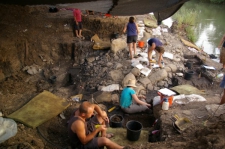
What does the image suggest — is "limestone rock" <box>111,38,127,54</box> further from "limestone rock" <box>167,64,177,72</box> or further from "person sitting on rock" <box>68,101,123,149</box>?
"person sitting on rock" <box>68,101,123,149</box>

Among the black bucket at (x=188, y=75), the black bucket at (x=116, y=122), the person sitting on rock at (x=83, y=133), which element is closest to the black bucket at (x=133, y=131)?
the black bucket at (x=116, y=122)

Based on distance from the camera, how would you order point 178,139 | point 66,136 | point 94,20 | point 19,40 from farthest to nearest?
point 94,20 < point 19,40 < point 66,136 < point 178,139

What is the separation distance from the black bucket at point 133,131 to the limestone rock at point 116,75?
8.37 feet

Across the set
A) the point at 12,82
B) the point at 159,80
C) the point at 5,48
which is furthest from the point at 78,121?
the point at 5,48

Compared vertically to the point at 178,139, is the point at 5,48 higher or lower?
higher

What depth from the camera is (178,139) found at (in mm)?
3352

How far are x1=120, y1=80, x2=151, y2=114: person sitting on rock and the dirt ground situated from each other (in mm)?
209

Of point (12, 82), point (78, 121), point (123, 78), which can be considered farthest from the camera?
point (12, 82)

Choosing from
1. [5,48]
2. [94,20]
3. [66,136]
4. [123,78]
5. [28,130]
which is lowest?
[66,136]

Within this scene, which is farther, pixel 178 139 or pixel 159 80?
pixel 159 80

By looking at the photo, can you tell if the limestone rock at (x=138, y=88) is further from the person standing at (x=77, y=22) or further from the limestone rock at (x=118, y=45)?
the person standing at (x=77, y=22)

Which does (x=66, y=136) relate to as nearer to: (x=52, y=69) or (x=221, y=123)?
(x=221, y=123)

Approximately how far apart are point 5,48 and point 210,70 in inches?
298

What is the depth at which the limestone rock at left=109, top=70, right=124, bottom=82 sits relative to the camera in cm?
636
